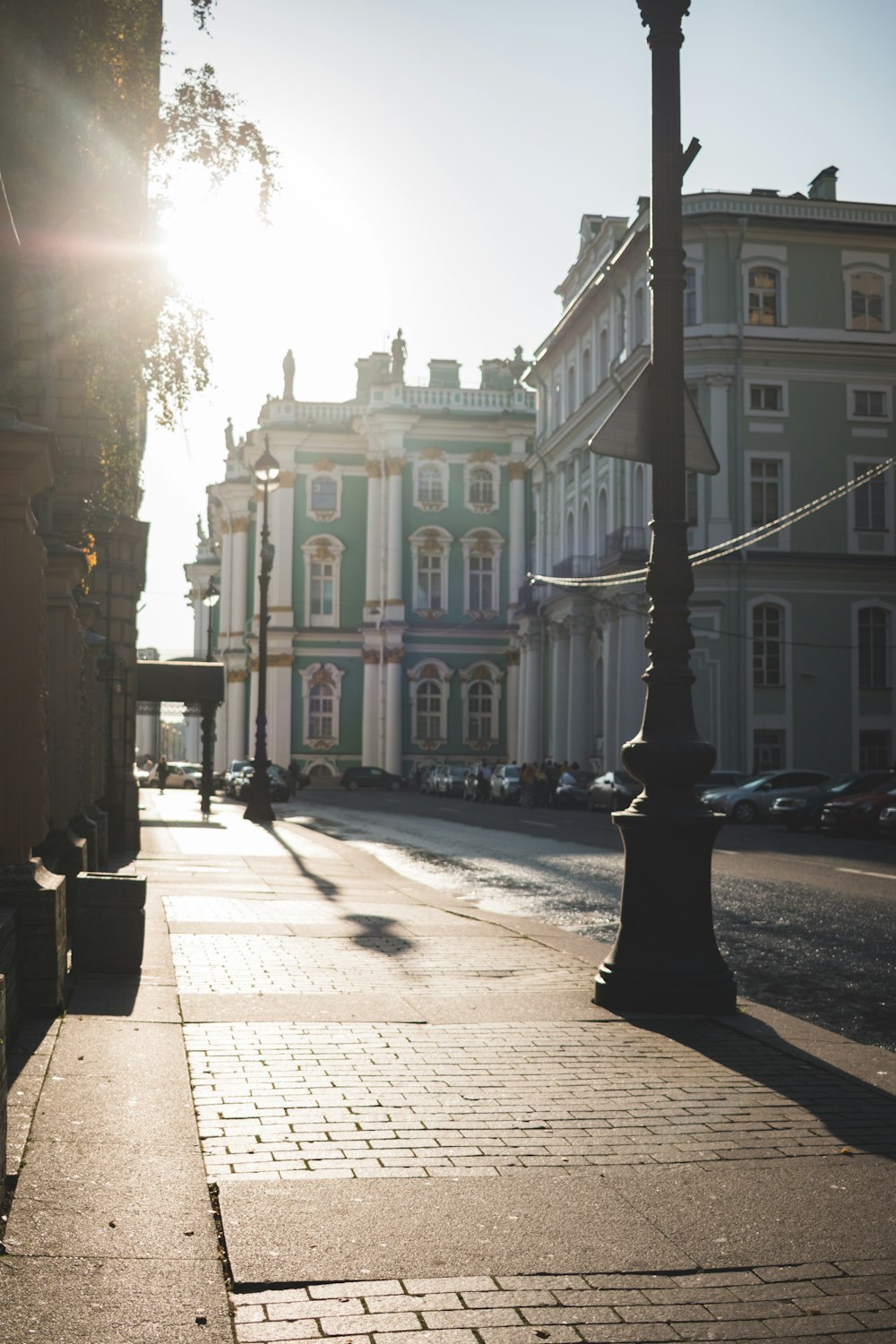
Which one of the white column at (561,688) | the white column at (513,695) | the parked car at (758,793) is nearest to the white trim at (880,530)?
the parked car at (758,793)

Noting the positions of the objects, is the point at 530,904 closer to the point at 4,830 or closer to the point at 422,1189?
the point at 4,830

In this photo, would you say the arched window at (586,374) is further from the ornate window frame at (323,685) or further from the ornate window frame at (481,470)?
the ornate window frame at (323,685)

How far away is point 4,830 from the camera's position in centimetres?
714

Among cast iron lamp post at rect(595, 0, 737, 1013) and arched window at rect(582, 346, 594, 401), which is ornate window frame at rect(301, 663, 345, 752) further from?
cast iron lamp post at rect(595, 0, 737, 1013)

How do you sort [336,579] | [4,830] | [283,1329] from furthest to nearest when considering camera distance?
[336,579] < [4,830] < [283,1329]

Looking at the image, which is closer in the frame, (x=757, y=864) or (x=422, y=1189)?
(x=422, y=1189)

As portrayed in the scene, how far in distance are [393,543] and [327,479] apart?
16.4 feet

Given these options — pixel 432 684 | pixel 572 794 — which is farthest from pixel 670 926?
pixel 432 684

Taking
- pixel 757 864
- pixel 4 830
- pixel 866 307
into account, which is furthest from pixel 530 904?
pixel 866 307

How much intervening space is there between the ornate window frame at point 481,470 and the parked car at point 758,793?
4118 cm

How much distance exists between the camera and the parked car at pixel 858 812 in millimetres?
31266

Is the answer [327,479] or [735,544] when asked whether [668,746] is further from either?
[327,479]

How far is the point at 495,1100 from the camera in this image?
616 cm

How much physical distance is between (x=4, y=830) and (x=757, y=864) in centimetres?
1649
